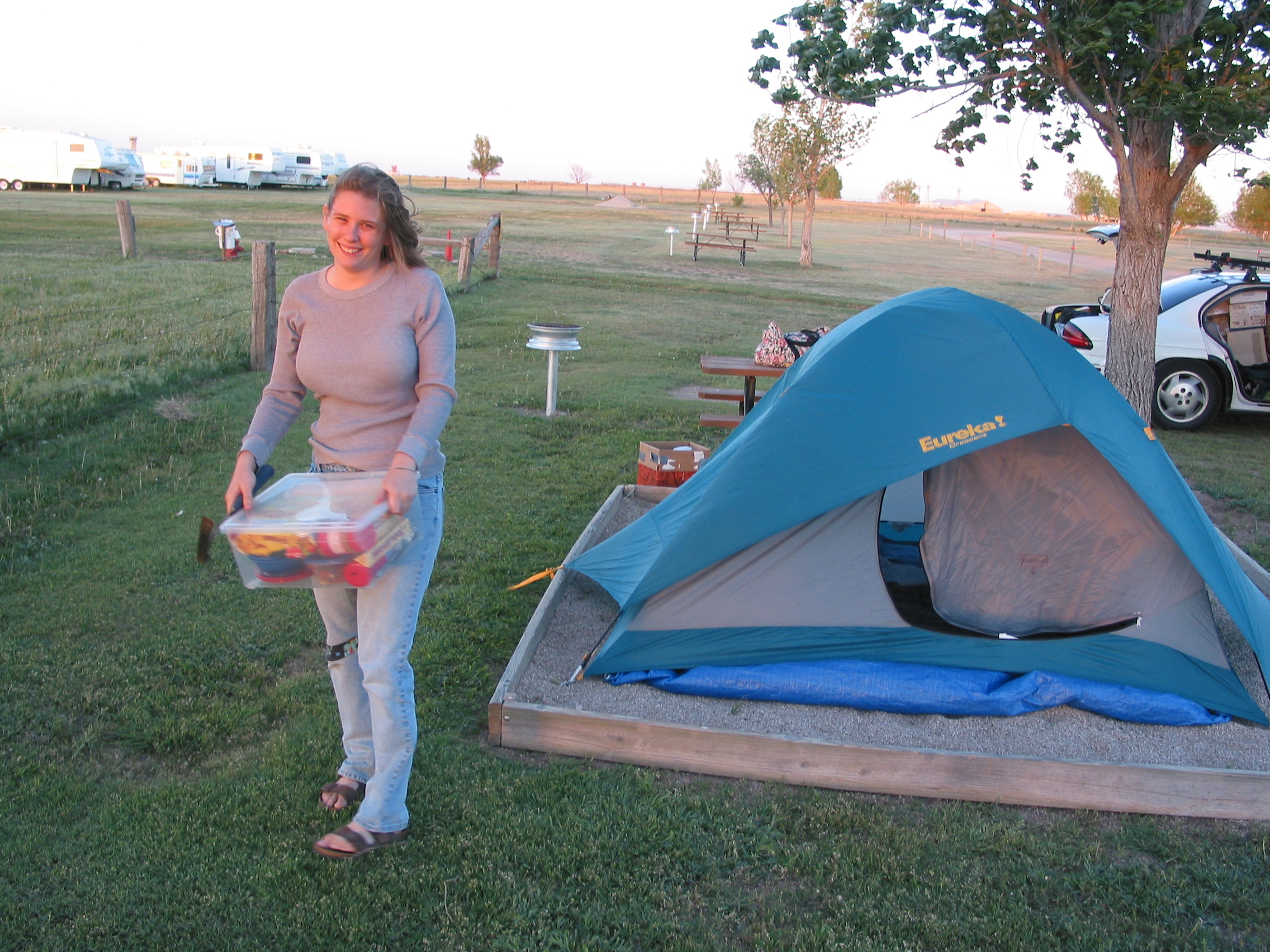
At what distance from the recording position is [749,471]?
423 cm

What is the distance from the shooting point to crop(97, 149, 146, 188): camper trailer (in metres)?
46.5

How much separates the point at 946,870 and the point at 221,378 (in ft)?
26.4

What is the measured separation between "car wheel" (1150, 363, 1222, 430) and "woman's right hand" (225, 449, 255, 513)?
376 inches

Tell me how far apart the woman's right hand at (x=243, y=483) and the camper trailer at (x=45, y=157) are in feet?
158

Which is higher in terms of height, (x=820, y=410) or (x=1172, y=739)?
(x=820, y=410)

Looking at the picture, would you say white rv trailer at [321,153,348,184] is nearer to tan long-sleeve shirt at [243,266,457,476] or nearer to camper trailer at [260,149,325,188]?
camper trailer at [260,149,325,188]

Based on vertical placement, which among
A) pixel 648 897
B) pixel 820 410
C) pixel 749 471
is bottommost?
pixel 648 897

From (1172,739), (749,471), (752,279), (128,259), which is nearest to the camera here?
(1172,739)

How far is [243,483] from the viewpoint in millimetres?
2748

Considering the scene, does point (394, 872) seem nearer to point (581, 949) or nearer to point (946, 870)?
point (581, 949)

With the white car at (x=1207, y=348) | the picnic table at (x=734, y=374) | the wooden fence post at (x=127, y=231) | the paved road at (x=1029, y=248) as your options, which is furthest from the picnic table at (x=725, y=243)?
the picnic table at (x=734, y=374)

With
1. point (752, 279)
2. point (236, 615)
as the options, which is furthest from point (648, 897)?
point (752, 279)

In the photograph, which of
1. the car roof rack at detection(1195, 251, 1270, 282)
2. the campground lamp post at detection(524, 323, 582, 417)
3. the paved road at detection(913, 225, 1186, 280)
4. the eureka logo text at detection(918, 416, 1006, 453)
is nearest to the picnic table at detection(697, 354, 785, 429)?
the campground lamp post at detection(524, 323, 582, 417)

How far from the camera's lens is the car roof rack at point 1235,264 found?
387 inches
